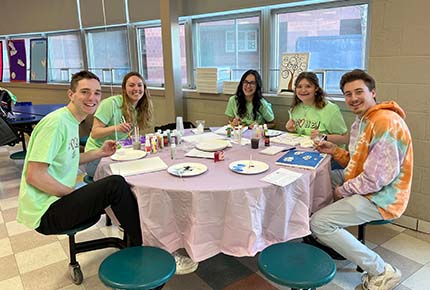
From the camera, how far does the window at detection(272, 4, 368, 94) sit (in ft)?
9.85

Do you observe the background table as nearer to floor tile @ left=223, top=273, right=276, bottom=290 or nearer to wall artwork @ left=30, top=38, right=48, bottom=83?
wall artwork @ left=30, top=38, right=48, bottom=83

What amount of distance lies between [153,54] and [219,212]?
10.7 ft

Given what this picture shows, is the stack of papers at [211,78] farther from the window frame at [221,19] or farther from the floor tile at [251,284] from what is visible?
the floor tile at [251,284]

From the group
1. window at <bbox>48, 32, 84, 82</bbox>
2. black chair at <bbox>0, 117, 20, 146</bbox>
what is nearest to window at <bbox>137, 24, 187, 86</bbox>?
window at <bbox>48, 32, 84, 82</bbox>

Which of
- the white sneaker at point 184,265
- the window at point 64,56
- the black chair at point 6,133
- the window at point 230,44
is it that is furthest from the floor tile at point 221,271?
the window at point 64,56

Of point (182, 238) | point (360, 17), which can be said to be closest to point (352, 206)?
point (182, 238)

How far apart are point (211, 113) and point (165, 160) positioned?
6.75 feet

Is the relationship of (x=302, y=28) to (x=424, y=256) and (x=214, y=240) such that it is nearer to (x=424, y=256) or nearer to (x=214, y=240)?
(x=424, y=256)

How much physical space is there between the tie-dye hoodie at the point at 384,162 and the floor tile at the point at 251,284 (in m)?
0.68

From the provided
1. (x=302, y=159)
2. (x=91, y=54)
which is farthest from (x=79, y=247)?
(x=91, y=54)

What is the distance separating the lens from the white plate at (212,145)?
225cm

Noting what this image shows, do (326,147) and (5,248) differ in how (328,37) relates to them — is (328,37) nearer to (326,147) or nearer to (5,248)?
(326,147)

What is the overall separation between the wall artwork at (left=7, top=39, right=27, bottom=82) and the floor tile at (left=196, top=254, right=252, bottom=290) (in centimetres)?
571

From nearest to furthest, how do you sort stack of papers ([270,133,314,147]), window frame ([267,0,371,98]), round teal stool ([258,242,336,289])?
round teal stool ([258,242,336,289]) < stack of papers ([270,133,314,147]) < window frame ([267,0,371,98])
